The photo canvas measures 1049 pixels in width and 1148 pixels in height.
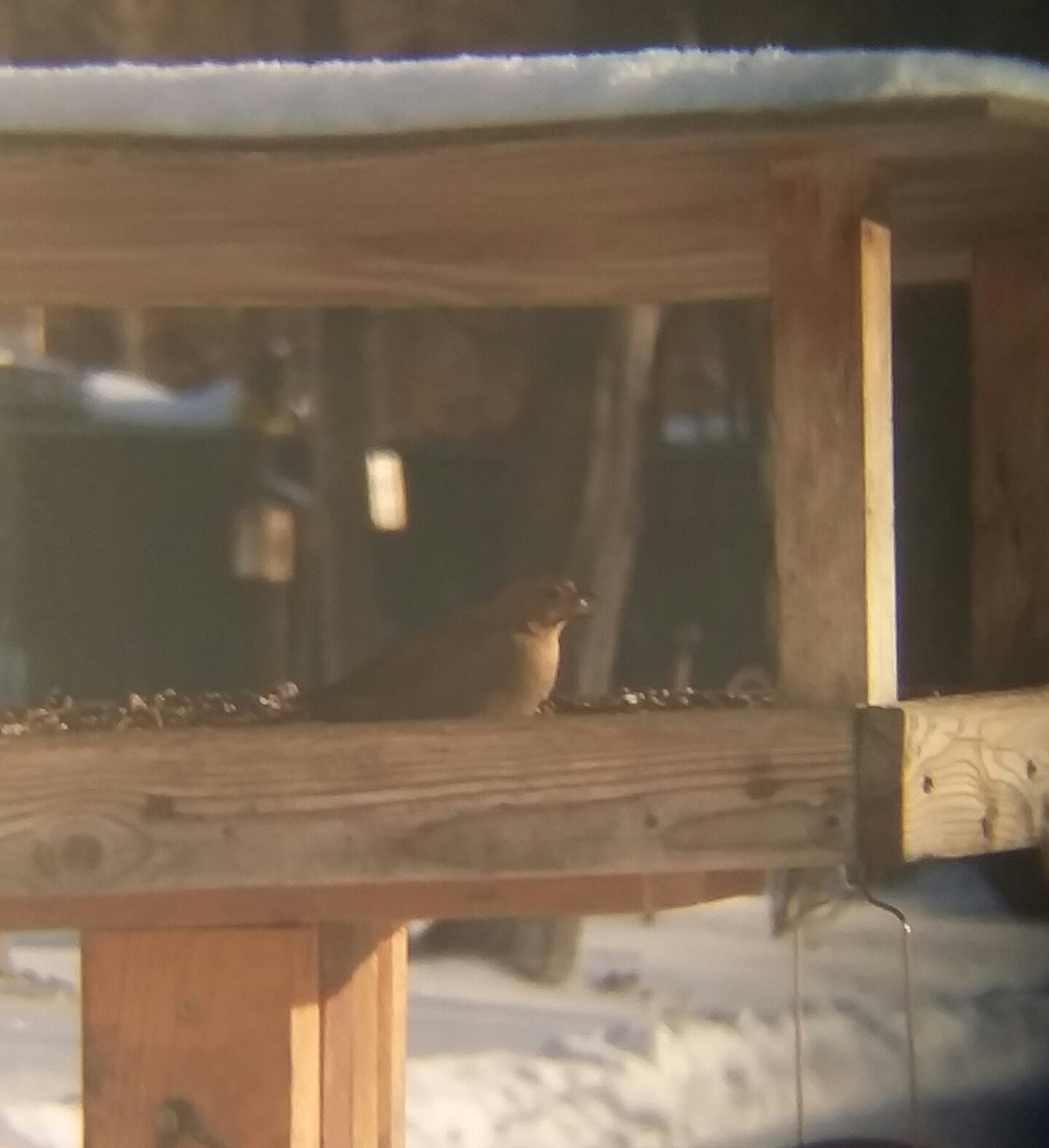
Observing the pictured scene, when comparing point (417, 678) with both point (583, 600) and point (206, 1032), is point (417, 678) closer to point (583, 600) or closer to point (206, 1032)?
point (583, 600)

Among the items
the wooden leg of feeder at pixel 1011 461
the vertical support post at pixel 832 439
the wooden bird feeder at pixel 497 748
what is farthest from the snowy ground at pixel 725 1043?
the vertical support post at pixel 832 439

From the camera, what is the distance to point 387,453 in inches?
205

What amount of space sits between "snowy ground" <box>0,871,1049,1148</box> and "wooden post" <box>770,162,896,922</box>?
2919 mm

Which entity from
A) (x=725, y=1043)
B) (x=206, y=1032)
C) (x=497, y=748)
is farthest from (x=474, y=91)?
(x=725, y=1043)

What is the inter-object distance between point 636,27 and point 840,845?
3.82 m

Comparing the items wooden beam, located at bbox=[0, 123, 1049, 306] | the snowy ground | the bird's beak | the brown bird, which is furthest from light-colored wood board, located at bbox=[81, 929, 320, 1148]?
the snowy ground

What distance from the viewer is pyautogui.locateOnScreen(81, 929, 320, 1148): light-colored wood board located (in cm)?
151

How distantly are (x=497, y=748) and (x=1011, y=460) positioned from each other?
2.71ft

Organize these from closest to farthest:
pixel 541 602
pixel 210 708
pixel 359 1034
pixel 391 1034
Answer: pixel 359 1034 → pixel 391 1034 → pixel 210 708 → pixel 541 602

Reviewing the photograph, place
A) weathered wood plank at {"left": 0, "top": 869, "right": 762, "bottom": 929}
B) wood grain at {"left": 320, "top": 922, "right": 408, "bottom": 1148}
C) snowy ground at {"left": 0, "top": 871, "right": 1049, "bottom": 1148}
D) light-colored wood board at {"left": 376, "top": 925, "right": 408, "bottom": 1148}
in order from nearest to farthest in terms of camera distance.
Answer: weathered wood plank at {"left": 0, "top": 869, "right": 762, "bottom": 929}, wood grain at {"left": 320, "top": 922, "right": 408, "bottom": 1148}, light-colored wood board at {"left": 376, "top": 925, "right": 408, "bottom": 1148}, snowy ground at {"left": 0, "top": 871, "right": 1049, "bottom": 1148}

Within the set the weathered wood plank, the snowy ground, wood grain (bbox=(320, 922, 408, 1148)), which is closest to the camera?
the weathered wood plank

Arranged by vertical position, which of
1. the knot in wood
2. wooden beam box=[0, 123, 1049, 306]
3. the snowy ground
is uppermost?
wooden beam box=[0, 123, 1049, 306]

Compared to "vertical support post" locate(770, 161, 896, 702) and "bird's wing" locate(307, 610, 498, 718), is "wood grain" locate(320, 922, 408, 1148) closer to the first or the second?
"bird's wing" locate(307, 610, 498, 718)

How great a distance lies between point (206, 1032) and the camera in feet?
5.00
